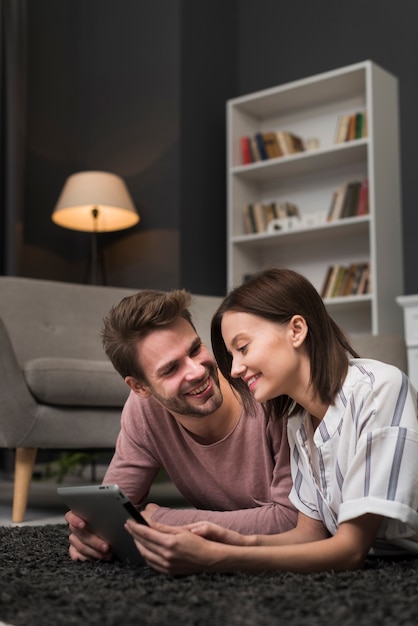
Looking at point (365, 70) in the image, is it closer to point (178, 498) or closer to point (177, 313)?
point (178, 498)

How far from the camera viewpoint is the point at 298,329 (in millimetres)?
1417

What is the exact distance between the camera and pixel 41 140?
16.6ft

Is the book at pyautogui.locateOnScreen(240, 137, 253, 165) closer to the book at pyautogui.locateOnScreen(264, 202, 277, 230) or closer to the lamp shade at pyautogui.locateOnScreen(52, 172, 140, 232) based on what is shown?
the book at pyautogui.locateOnScreen(264, 202, 277, 230)

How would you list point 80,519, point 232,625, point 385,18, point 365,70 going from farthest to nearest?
point 385,18 → point 365,70 → point 80,519 → point 232,625

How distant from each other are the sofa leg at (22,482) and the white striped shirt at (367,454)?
1.20m

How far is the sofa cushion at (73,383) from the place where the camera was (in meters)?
2.51

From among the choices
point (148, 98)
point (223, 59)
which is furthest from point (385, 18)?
point (148, 98)

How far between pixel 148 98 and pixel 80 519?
3.79 meters

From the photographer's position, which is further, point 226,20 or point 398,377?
point 226,20

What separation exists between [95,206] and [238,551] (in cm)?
343

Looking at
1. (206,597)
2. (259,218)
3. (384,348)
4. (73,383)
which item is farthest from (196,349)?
(259,218)

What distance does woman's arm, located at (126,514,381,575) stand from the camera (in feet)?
4.12

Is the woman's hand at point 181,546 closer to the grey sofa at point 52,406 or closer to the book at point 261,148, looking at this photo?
the grey sofa at point 52,406

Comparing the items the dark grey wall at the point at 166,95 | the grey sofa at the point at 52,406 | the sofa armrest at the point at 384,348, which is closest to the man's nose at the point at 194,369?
the grey sofa at the point at 52,406
